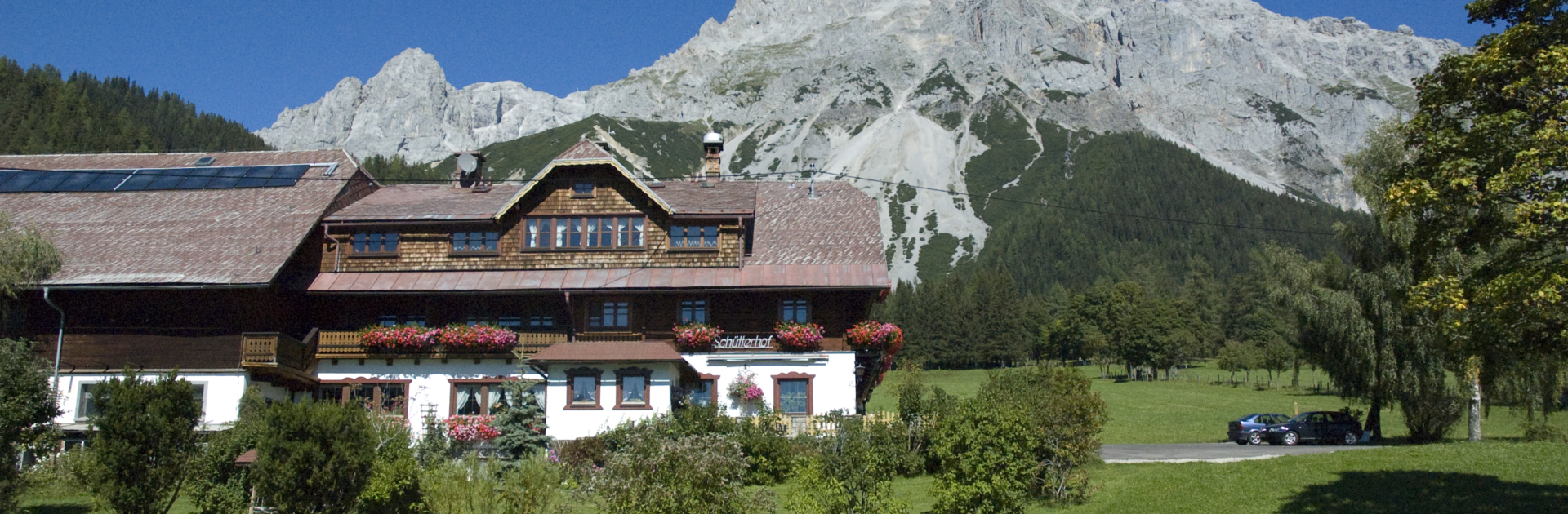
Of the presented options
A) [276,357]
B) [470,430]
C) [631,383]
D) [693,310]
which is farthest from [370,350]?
[693,310]

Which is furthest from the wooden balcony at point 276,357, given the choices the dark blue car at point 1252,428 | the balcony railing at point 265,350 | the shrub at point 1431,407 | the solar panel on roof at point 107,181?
the shrub at point 1431,407

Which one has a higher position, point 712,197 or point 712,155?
point 712,155

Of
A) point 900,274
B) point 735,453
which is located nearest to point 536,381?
point 735,453

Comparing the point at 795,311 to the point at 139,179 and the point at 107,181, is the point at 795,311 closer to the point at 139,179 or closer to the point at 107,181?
the point at 139,179

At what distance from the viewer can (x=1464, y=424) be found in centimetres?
4484

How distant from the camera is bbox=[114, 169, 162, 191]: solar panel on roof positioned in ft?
132

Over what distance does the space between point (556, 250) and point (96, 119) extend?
11026cm

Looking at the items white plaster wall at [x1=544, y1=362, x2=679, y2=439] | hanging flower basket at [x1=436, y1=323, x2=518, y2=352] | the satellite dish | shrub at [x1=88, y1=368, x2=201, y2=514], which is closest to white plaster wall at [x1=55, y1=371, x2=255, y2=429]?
hanging flower basket at [x1=436, y1=323, x2=518, y2=352]

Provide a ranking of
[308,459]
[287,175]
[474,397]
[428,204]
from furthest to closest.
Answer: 1. [287,175]
2. [428,204]
3. [474,397]
4. [308,459]

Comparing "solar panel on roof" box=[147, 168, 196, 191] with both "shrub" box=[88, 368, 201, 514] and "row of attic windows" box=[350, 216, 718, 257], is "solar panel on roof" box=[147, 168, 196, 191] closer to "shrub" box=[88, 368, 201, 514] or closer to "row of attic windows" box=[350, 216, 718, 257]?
"row of attic windows" box=[350, 216, 718, 257]

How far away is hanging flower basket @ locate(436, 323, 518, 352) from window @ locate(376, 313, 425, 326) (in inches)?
109

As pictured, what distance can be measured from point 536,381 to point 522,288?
11.5 ft

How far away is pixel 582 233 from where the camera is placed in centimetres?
3738

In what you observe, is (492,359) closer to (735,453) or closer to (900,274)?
(735,453)
